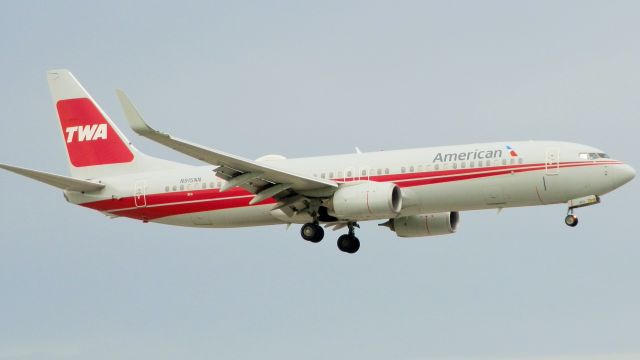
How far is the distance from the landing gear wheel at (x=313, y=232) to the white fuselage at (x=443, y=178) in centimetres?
54

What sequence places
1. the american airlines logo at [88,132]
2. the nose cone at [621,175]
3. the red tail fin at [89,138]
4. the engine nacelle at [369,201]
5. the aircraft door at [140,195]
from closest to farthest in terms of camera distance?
1. the nose cone at [621,175]
2. the engine nacelle at [369,201]
3. the aircraft door at [140,195]
4. the red tail fin at [89,138]
5. the american airlines logo at [88,132]

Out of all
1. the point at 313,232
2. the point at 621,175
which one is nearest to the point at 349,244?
the point at 313,232

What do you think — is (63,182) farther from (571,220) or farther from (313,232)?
(571,220)

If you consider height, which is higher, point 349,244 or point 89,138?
point 89,138

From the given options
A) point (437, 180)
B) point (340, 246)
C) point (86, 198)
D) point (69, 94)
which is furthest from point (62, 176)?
point (437, 180)

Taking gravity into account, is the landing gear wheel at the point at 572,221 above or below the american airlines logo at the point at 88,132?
below

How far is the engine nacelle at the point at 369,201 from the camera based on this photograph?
52812 mm

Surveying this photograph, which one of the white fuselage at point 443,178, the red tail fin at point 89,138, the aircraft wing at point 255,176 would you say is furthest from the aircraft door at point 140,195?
the aircraft wing at point 255,176

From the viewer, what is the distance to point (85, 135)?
205 ft

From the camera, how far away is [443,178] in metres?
53.6

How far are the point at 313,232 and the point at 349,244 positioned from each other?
2.91m

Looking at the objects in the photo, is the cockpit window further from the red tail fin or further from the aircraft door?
the aircraft door

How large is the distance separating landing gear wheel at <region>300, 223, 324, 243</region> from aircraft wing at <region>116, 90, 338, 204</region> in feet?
5.90

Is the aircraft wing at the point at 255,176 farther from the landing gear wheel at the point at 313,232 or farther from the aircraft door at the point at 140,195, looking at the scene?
the aircraft door at the point at 140,195
